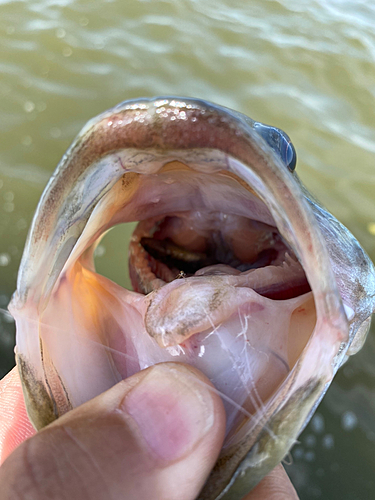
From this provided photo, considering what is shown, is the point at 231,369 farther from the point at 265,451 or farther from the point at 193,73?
the point at 193,73

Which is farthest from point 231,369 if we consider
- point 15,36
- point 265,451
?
point 15,36

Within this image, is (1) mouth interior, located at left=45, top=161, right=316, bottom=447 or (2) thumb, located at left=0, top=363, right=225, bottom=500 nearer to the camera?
(2) thumb, located at left=0, top=363, right=225, bottom=500

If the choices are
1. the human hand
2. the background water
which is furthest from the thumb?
the background water

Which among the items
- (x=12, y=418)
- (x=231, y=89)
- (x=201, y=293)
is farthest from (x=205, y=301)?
(x=231, y=89)

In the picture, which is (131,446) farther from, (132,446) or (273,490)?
(273,490)

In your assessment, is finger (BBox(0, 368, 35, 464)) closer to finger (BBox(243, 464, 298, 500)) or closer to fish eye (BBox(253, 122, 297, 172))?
finger (BBox(243, 464, 298, 500))

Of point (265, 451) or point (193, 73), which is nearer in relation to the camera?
point (265, 451)

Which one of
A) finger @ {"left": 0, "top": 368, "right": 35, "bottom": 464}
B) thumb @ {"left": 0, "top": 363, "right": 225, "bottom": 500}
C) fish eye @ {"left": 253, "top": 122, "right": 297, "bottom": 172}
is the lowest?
finger @ {"left": 0, "top": 368, "right": 35, "bottom": 464}
